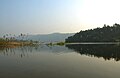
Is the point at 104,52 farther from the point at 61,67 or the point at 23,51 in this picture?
the point at 61,67

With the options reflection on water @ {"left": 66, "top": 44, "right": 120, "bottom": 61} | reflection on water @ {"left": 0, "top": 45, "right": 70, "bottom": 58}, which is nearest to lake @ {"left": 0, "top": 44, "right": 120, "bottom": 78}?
reflection on water @ {"left": 66, "top": 44, "right": 120, "bottom": 61}

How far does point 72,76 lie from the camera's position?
108ft

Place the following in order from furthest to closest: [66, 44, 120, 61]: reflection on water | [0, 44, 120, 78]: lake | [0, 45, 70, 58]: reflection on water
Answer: [0, 45, 70, 58]: reflection on water → [66, 44, 120, 61]: reflection on water → [0, 44, 120, 78]: lake

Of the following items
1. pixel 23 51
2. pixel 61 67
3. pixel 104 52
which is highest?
pixel 61 67

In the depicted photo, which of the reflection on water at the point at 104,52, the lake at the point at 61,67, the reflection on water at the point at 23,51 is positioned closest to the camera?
the lake at the point at 61,67

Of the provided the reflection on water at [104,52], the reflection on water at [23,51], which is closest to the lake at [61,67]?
the reflection on water at [104,52]

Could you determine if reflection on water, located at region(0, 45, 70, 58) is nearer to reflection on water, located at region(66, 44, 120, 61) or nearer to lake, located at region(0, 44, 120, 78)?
reflection on water, located at region(66, 44, 120, 61)

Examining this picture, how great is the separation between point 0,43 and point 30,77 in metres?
132

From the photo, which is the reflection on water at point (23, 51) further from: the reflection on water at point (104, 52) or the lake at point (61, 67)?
the lake at point (61, 67)

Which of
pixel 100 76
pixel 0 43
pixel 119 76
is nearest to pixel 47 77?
pixel 100 76

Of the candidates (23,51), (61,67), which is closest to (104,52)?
(23,51)

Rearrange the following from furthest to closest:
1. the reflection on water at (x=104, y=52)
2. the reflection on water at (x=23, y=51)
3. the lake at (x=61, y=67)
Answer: the reflection on water at (x=23, y=51)
the reflection on water at (x=104, y=52)
the lake at (x=61, y=67)

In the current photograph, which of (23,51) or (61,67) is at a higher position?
(61,67)

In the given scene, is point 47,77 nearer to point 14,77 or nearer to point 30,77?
point 30,77
